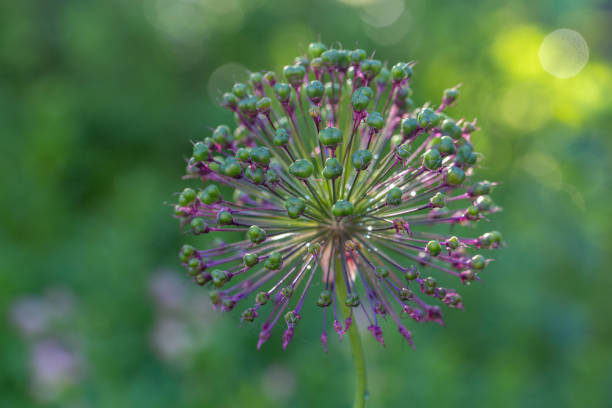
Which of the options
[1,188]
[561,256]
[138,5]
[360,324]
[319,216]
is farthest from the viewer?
[138,5]

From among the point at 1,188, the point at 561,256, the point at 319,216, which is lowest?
the point at 319,216

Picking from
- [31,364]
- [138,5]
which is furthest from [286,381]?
[138,5]

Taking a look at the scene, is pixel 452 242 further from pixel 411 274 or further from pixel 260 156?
pixel 260 156

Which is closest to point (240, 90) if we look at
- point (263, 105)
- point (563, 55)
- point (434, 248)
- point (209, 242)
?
point (263, 105)

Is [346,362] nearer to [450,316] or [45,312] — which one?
[450,316]

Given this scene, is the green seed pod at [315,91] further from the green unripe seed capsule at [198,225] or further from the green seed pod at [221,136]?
the green unripe seed capsule at [198,225]
